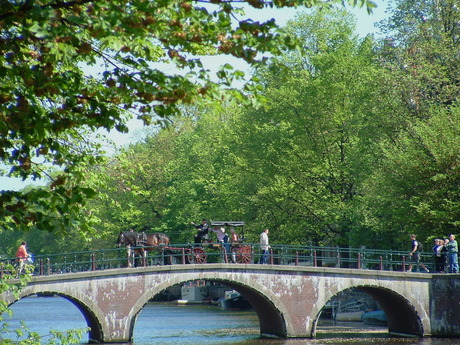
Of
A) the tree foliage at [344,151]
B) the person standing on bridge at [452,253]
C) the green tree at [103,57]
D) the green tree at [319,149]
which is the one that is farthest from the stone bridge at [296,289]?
the green tree at [103,57]

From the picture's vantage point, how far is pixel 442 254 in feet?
97.8

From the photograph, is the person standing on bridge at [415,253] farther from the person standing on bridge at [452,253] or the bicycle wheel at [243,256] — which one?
the bicycle wheel at [243,256]

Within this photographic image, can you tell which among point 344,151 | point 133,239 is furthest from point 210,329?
point 344,151

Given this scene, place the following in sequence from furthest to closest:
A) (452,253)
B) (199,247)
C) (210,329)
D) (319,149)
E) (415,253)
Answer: (319,149) < (210,329) < (199,247) < (415,253) < (452,253)

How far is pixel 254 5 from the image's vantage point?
7.40 meters

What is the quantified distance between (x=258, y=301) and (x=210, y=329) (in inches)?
137

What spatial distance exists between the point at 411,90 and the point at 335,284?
979cm

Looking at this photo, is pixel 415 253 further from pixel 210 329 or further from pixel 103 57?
pixel 103 57

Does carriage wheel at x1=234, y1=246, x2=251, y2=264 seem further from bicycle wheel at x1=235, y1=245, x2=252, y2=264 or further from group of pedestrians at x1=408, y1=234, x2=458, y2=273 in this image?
group of pedestrians at x1=408, y1=234, x2=458, y2=273

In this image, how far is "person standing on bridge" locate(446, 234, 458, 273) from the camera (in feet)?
93.1

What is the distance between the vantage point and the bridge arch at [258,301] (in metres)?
27.9

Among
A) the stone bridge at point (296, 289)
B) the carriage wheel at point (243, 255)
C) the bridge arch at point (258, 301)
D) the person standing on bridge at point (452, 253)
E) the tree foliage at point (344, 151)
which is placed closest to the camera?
the stone bridge at point (296, 289)

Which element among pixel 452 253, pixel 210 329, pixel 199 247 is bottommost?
pixel 210 329

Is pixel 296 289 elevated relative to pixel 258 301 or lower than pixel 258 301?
elevated
